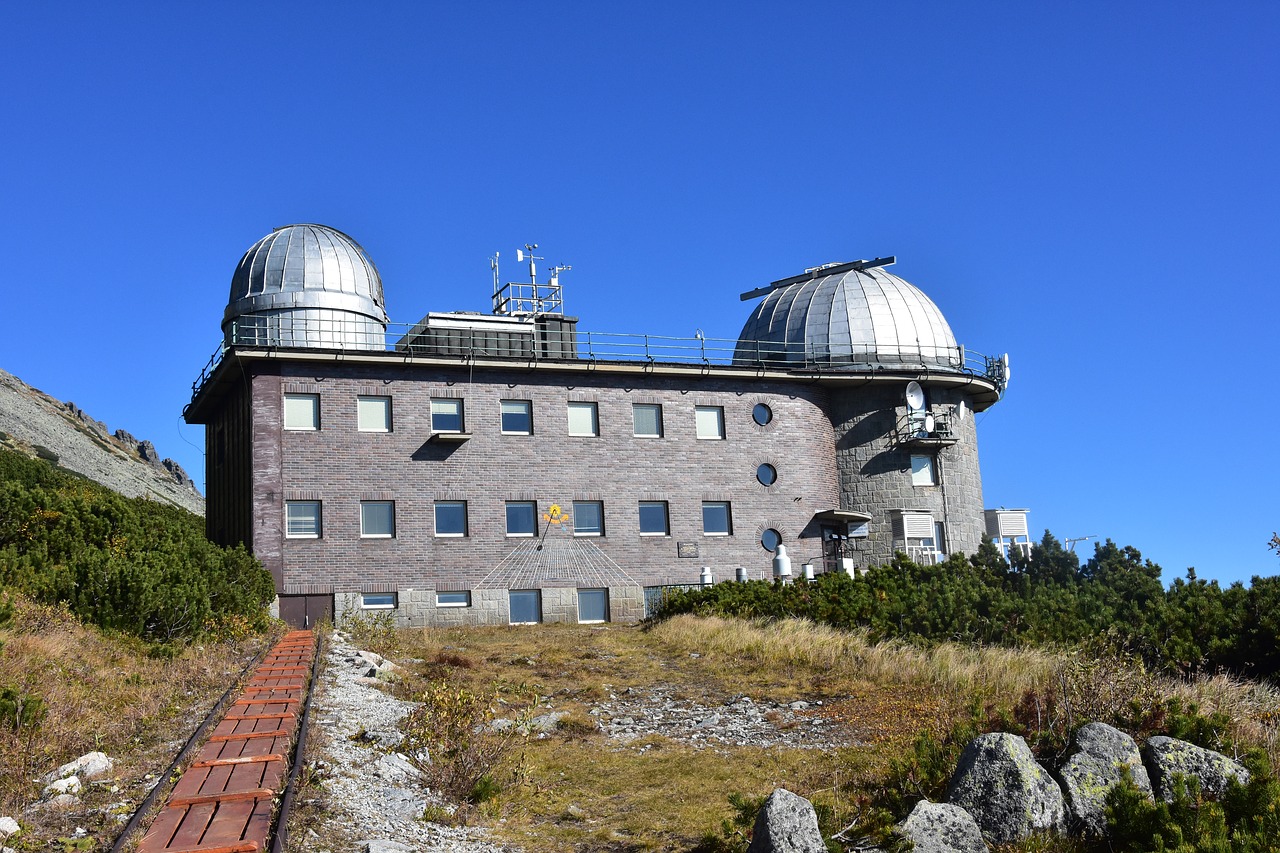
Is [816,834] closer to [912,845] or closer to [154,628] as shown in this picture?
[912,845]

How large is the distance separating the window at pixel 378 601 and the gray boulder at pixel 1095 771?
24.0 m

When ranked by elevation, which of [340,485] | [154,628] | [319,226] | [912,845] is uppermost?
[319,226]

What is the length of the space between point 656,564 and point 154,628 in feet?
59.4

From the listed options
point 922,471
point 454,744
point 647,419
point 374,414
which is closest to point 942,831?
point 454,744

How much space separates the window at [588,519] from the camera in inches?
1326

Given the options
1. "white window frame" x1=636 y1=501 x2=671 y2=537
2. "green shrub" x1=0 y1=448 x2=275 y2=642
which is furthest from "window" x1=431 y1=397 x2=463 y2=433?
"green shrub" x1=0 y1=448 x2=275 y2=642

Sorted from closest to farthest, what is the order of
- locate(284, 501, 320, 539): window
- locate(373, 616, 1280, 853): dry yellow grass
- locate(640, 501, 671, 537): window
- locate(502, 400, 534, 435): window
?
locate(373, 616, 1280, 853): dry yellow grass < locate(284, 501, 320, 539): window < locate(502, 400, 534, 435): window < locate(640, 501, 671, 537): window

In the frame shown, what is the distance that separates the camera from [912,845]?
27.1 ft

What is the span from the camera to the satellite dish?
36.9 meters

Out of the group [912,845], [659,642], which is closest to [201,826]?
[912,845]

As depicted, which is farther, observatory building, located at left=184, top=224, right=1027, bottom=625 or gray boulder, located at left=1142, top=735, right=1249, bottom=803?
observatory building, located at left=184, top=224, right=1027, bottom=625

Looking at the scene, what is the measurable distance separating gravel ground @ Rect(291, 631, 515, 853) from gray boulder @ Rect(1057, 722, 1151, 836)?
4.52 m

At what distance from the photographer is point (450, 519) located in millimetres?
32281

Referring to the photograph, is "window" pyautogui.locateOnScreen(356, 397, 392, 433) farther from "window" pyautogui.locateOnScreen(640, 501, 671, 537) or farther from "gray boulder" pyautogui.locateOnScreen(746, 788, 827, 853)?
"gray boulder" pyautogui.locateOnScreen(746, 788, 827, 853)
